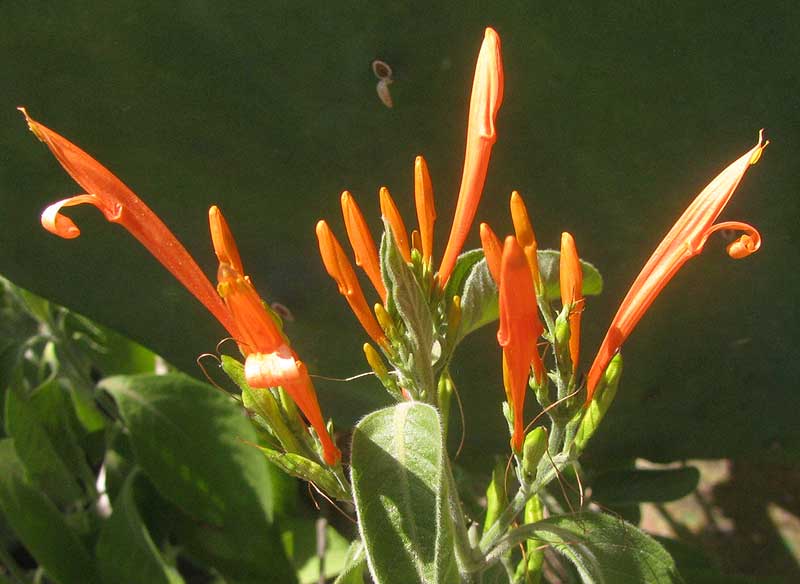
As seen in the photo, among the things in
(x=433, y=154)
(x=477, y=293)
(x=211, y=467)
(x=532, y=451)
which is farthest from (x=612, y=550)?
(x=211, y=467)

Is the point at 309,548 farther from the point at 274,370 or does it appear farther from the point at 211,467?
the point at 274,370

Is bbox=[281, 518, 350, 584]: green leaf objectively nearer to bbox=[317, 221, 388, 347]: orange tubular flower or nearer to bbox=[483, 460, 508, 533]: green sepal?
bbox=[483, 460, 508, 533]: green sepal

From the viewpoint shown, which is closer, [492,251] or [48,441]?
[492,251]

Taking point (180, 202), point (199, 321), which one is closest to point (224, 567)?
point (199, 321)

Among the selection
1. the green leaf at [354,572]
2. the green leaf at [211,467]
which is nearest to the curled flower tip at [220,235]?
the green leaf at [354,572]

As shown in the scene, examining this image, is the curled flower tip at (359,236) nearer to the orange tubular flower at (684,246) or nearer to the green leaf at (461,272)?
the green leaf at (461,272)
